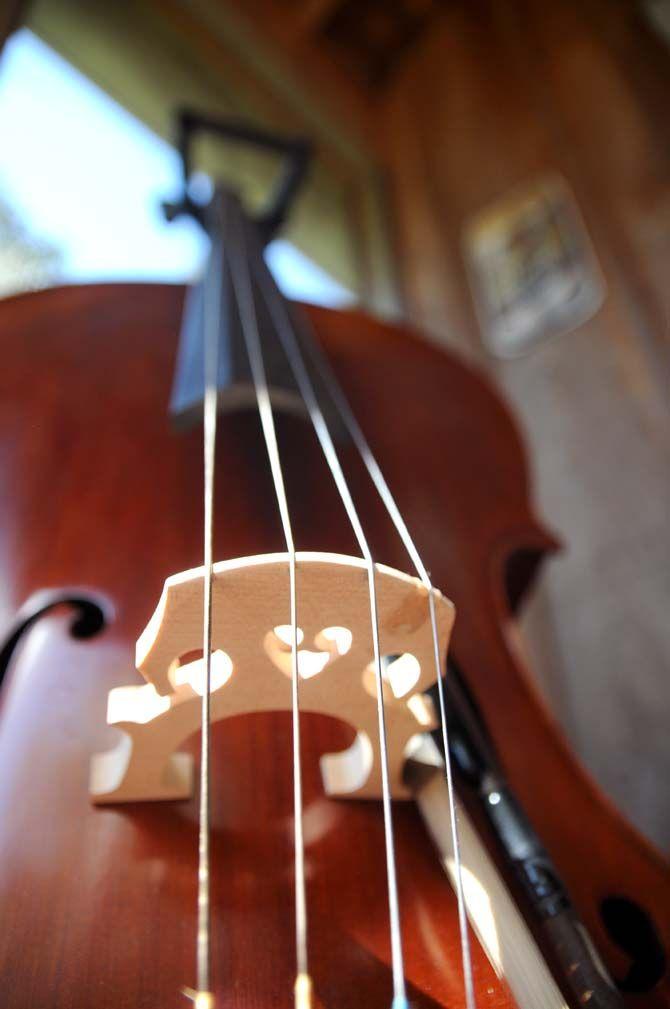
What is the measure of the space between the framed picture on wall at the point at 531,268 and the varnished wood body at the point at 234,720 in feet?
2.22

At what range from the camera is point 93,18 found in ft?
5.78

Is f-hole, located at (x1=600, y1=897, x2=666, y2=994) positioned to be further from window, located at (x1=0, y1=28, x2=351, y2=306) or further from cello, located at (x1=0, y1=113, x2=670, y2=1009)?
window, located at (x1=0, y1=28, x2=351, y2=306)

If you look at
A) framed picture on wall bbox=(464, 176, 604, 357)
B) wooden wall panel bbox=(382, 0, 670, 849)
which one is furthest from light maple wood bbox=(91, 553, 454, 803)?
framed picture on wall bbox=(464, 176, 604, 357)

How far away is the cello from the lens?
0.41 meters

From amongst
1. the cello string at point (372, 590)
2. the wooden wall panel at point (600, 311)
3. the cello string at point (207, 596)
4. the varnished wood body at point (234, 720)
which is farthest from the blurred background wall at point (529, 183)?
the cello string at point (372, 590)

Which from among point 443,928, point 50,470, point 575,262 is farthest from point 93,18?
point 443,928

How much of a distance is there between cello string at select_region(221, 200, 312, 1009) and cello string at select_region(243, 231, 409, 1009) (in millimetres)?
31

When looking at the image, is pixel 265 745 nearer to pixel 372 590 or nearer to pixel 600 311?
pixel 372 590

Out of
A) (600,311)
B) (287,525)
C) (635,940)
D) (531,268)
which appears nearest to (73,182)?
(531,268)

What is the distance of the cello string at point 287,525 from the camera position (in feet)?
1.03

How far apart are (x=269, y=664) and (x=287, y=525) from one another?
84mm

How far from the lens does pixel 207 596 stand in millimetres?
407

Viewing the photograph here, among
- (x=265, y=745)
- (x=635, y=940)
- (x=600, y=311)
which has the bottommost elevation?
(x=635, y=940)

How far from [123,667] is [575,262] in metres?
1.42
